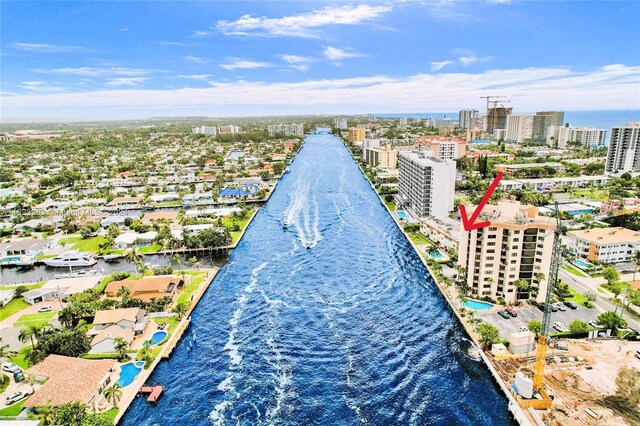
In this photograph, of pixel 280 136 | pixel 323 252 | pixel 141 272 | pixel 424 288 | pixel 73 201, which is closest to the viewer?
pixel 424 288

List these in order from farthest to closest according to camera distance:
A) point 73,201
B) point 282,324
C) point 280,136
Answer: point 280,136, point 73,201, point 282,324

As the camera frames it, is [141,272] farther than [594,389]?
Yes

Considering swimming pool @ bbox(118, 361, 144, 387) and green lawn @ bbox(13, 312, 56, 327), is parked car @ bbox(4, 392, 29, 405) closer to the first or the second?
swimming pool @ bbox(118, 361, 144, 387)

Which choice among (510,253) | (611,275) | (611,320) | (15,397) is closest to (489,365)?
(611,320)

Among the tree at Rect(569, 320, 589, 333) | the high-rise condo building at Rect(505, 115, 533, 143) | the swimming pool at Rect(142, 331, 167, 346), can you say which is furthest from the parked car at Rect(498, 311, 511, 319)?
the high-rise condo building at Rect(505, 115, 533, 143)

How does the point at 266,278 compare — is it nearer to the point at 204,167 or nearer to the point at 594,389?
the point at 594,389

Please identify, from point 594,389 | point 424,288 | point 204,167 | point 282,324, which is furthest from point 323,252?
point 204,167
